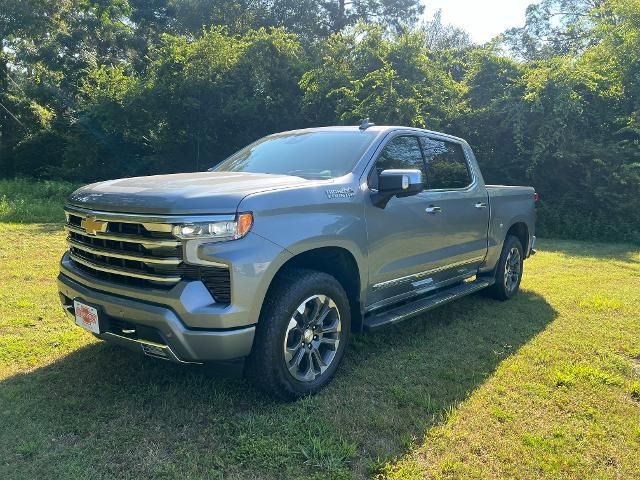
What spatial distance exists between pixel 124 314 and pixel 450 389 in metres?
2.26

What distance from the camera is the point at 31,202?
1497 cm

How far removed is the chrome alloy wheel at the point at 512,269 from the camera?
20.1 feet

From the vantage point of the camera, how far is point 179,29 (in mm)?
27359

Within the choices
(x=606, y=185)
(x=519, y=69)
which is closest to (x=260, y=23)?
(x=519, y=69)

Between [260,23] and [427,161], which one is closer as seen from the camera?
[427,161]

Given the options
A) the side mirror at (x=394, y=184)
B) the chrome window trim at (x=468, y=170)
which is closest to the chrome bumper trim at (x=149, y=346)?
the side mirror at (x=394, y=184)

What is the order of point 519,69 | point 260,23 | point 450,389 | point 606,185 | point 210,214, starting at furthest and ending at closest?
point 260,23 < point 519,69 < point 606,185 < point 450,389 < point 210,214

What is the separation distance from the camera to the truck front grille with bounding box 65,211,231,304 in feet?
9.36

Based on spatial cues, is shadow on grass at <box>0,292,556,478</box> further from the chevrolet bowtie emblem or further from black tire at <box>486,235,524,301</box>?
black tire at <box>486,235,524,301</box>

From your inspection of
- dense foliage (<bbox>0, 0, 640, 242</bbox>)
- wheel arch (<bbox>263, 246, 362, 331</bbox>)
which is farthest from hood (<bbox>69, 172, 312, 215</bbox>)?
dense foliage (<bbox>0, 0, 640, 242</bbox>)

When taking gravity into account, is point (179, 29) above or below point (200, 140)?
above

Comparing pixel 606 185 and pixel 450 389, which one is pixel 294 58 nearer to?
pixel 606 185

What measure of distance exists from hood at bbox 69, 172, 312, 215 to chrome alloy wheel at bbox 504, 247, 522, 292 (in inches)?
140

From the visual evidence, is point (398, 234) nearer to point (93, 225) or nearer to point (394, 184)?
point (394, 184)
